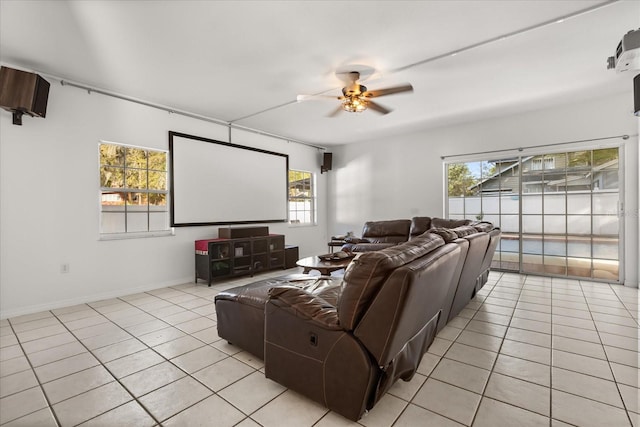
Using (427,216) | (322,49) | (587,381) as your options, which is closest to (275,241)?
(427,216)

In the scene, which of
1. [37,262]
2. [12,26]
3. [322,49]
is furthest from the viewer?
[37,262]

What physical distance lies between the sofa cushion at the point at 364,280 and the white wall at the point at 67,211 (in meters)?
3.89

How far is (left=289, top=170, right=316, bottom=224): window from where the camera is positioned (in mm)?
7141

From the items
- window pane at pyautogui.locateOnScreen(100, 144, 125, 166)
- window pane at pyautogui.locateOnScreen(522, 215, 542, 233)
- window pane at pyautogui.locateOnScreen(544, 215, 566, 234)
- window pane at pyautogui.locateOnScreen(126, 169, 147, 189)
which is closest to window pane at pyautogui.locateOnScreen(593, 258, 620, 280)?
window pane at pyautogui.locateOnScreen(544, 215, 566, 234)

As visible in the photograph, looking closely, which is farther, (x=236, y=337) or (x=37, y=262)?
(x=37, y=262)

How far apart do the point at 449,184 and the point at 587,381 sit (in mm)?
4572

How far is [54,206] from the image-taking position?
3672mm

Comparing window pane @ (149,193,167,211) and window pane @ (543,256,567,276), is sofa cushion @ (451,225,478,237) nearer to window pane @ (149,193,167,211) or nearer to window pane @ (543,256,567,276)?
window pane @ (543,256,567,276)

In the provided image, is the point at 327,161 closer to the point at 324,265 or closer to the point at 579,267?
the point at 324,265

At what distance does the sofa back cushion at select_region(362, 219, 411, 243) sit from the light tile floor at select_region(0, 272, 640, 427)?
2614mm

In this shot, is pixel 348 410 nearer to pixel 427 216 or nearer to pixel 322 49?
pixel 322 49

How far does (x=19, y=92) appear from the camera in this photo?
3.17 meters

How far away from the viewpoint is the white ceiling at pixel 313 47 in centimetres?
249

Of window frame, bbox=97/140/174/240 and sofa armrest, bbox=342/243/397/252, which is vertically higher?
window frame, bbox=97/140/174/240
